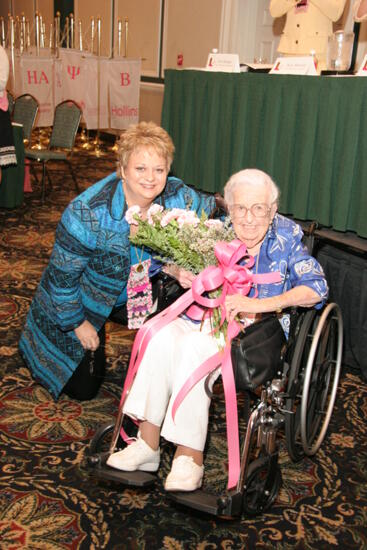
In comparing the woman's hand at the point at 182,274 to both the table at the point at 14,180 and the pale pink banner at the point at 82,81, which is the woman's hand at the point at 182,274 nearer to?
the table at the point at 14,180

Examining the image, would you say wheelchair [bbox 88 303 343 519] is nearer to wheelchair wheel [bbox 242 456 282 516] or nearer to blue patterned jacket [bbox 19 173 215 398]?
wheelchair wheel [bbox 242 456 282 516]

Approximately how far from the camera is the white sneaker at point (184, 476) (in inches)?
67.7

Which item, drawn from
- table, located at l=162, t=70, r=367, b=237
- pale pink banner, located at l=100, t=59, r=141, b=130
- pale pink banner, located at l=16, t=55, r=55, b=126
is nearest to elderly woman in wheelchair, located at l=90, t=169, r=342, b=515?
table, located at l=162, t=70, r=367, b=237

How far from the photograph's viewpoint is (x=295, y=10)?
444 cm

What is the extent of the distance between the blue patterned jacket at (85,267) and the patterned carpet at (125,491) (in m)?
0.20

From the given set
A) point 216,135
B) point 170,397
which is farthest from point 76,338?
point 216,135

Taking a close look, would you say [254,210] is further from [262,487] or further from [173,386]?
[262,487]

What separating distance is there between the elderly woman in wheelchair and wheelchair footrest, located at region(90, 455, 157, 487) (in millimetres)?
17

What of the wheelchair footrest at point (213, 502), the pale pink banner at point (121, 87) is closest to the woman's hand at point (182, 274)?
the wheelchair footrest at point (213, 502)

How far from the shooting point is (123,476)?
1.77 m

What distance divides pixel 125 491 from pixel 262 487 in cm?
48

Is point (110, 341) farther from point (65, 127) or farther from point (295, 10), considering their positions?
point (65, 127)

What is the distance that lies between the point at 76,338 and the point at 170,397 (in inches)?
28.9

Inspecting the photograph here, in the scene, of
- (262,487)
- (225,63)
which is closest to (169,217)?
(262,487)
